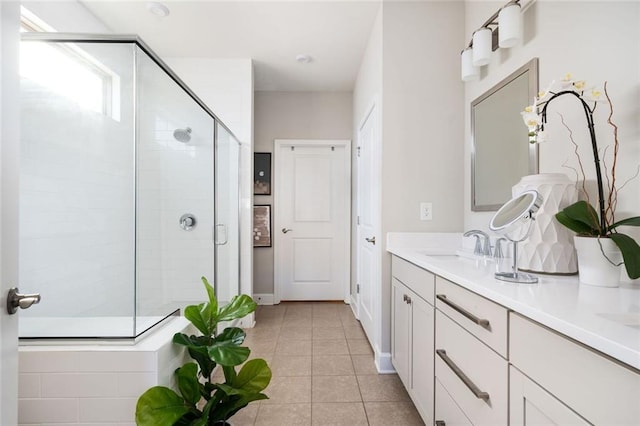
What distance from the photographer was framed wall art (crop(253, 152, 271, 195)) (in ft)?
12.5

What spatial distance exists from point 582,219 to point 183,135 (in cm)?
260

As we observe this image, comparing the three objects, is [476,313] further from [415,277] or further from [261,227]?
[261,227]

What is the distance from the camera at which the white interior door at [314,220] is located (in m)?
3.88

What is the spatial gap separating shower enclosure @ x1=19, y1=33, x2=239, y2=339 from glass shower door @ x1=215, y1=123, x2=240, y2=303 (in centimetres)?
32

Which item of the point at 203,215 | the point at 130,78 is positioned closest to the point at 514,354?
the point at 130,78

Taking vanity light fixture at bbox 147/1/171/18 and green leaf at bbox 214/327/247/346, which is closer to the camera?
green leaf at bbox 214/327/247/346

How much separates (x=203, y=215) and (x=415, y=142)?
1.78 meters

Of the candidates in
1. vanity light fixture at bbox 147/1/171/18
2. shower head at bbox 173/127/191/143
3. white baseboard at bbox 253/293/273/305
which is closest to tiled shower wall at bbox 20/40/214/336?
shower head at bbox 173/127/191/143

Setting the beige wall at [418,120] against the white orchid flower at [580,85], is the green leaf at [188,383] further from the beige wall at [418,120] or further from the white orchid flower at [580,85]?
the white orchid flower at [580,85]

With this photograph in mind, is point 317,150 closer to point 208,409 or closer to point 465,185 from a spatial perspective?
point 465,185

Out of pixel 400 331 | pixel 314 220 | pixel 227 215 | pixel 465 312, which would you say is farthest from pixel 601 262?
pixel 314 220

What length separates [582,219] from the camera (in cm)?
100

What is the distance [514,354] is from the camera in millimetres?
804

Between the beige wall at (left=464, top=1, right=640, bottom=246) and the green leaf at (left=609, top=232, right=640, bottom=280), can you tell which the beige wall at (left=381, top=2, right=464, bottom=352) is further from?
the green leaf at (left=609, top=232, right=640, bottom=280)
